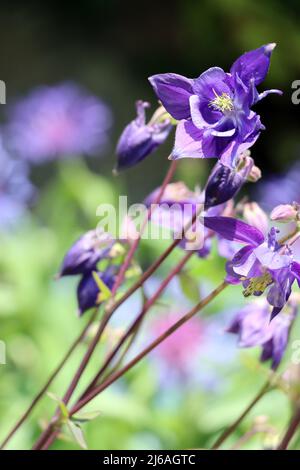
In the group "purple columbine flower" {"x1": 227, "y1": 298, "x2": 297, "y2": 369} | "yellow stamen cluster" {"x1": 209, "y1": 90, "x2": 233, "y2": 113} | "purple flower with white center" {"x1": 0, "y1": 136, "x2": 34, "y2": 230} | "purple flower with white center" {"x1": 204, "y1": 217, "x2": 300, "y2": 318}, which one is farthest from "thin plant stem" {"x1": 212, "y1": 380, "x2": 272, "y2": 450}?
"purple flower with white center" {"x1": 0, "y1": 136, "x2": 34, "y2": 230}

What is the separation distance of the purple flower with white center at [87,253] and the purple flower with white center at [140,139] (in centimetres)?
6

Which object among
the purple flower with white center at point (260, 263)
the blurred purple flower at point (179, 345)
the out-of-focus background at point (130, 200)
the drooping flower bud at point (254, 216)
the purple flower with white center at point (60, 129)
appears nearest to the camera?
the purple flower with white center at point (260, 263)

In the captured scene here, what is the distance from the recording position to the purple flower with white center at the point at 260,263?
518mm

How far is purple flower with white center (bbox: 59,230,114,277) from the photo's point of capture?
68 centimetres

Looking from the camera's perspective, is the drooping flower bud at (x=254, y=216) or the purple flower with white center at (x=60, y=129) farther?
the purple flower with white center at (x=60, y=129)

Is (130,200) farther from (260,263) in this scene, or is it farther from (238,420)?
(260,263)

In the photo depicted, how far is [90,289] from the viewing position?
0.68 metres

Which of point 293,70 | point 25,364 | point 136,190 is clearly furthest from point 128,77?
point 25,364

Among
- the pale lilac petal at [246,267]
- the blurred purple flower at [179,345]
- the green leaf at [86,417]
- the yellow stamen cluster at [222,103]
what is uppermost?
A: the yellow stamen cluster at [222,103]

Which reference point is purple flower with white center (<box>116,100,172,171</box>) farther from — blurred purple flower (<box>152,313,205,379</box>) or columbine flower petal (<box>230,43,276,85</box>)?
blurred purple flower (<box>152,313,205,379</box>)

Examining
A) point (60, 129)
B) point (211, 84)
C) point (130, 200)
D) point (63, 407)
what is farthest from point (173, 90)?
point (130, 200)

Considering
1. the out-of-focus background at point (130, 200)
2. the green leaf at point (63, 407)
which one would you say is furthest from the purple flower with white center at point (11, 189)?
the green leaf at point (63, 407)

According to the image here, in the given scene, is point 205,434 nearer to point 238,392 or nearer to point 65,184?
point 238,392

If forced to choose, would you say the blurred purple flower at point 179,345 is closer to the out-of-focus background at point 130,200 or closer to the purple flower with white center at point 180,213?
the out-of-focus background at point 130,200
